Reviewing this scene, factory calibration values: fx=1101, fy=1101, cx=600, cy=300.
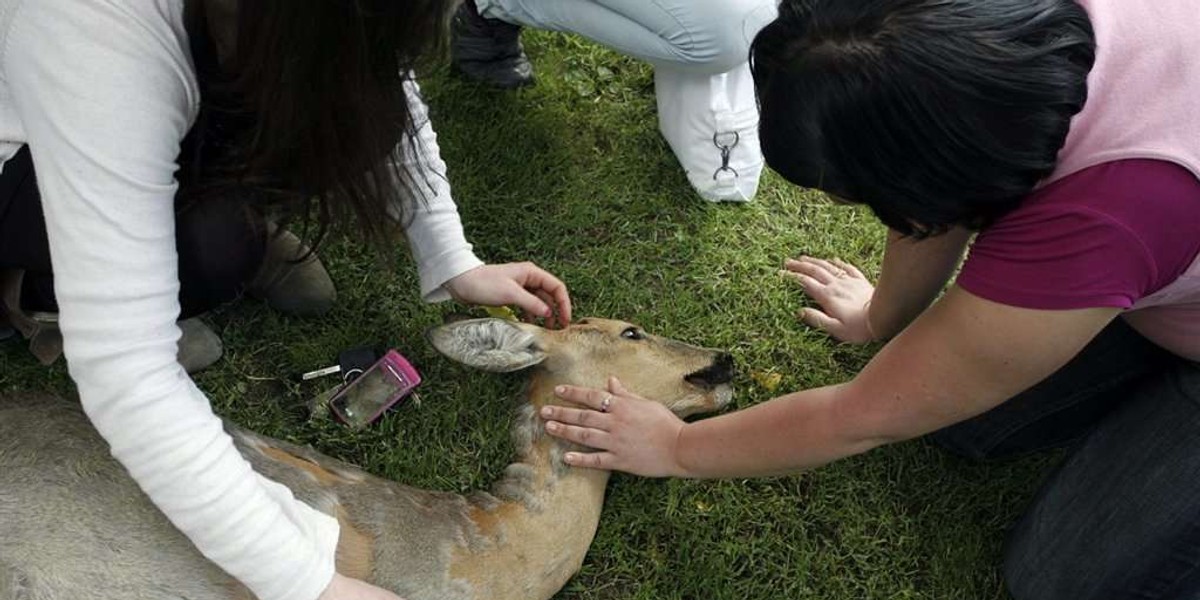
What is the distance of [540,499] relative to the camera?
120 inches

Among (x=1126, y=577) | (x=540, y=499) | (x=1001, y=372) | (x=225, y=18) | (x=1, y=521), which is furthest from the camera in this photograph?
(x=540, y=499)

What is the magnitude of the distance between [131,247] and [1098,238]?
1.79 m

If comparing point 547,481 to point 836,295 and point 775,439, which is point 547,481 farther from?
point 836,295

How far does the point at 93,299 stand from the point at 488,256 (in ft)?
6.25

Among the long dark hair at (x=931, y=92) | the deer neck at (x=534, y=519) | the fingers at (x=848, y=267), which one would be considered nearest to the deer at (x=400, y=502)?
the deer neck at (x=534, y=519)

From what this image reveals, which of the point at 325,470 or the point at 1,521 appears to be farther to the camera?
the point at 325,470

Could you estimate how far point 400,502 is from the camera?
9.67ft

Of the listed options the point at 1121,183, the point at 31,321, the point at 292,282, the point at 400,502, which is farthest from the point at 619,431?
the point at 31,321

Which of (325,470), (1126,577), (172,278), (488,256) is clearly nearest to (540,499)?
(325,470)

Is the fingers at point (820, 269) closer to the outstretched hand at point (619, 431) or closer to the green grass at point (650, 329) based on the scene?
the green grass at point (650, 329)

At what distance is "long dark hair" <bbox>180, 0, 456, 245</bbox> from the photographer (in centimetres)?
188

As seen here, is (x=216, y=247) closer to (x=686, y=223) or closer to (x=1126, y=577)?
(x=686, y=223)

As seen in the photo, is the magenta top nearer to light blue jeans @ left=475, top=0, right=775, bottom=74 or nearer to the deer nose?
the deer nose

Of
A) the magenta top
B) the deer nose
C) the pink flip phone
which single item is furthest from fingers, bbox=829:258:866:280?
the magenta top
